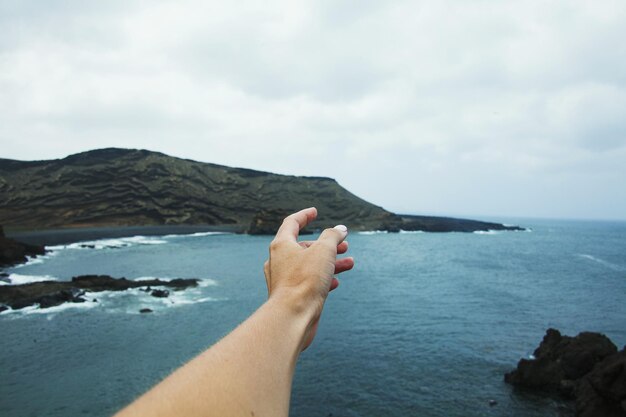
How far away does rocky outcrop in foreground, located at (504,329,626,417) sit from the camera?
40.2 feet

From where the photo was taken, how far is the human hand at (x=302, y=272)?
1.85 metres

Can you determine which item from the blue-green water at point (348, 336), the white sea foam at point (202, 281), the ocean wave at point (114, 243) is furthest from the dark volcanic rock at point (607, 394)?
the ocean wave at point (114, 243)

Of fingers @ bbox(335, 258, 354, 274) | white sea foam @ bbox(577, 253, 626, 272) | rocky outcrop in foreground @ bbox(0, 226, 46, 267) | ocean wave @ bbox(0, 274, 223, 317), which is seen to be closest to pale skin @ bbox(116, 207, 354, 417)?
fingers @ bbox(335, 258, 354, 274)

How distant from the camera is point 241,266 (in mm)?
45625

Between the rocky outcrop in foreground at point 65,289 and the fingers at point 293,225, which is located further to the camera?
the rocky outcrop in foreground at point 65,289

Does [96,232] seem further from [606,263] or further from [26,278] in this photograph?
[606,263]

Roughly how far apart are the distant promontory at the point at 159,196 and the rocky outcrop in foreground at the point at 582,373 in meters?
71.9

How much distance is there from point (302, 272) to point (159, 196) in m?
107

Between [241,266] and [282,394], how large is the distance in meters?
45.4

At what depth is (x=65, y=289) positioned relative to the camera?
Answer: 1120 inches

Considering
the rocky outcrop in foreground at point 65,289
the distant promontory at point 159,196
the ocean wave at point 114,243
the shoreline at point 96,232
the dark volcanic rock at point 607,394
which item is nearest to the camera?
the dark volcanic rock at point 607,394

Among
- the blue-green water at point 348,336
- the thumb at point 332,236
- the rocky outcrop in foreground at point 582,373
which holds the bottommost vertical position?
the blue-green water at point 348,336

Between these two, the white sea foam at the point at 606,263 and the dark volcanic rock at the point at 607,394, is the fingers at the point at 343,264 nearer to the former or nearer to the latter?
the dark volcanic rock at the point at 607,394

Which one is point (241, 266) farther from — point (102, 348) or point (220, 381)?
point (220, 381)
